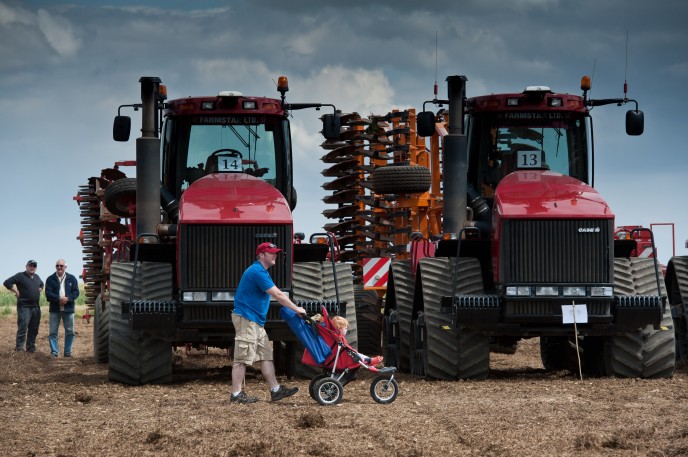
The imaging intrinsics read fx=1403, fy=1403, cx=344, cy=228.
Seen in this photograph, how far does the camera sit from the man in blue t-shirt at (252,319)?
44.2ft

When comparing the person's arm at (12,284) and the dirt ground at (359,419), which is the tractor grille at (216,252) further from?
the person's arm at (12,284)

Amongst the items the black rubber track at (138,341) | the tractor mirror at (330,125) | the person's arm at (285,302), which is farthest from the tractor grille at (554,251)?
the black rubber track at (138,341)

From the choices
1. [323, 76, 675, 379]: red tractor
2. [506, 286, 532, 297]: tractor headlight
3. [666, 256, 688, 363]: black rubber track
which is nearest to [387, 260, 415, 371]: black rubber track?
[323, 76, 675, 379]: red tractor

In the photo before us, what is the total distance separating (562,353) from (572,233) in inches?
155

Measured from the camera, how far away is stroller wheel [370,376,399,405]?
1329 cm

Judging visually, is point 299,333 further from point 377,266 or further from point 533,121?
point 377,266

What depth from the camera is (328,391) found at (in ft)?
43.4

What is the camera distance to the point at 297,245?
16391mm

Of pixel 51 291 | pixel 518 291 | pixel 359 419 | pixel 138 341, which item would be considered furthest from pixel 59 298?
pixel 359 419

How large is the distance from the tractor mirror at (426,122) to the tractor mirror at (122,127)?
342cm

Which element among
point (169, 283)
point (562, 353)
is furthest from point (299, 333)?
point (562, 353)

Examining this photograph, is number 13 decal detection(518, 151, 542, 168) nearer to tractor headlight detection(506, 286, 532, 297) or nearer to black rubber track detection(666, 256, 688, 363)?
tractor headlight detection(506, 286, 532, 297)

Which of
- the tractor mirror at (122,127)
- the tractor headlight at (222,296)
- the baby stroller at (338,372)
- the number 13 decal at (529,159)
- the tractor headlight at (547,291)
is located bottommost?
the baby stroller at (338,372)

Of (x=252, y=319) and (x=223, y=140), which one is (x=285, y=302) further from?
(x=223, y=140)
